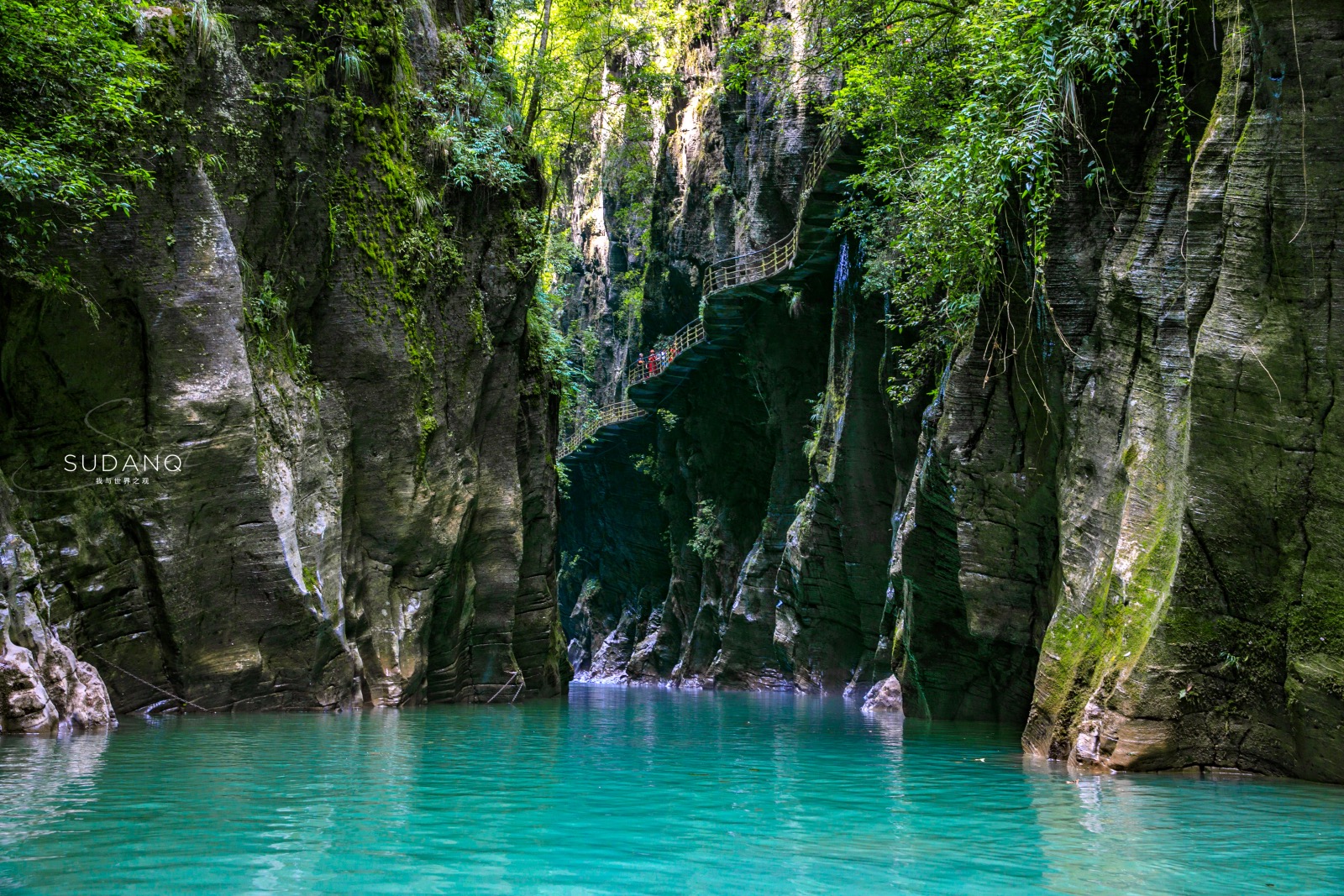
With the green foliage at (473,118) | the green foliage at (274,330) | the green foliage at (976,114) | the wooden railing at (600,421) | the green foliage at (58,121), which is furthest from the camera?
the wooden railing at (600,421)

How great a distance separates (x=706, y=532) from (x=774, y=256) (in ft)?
35.4

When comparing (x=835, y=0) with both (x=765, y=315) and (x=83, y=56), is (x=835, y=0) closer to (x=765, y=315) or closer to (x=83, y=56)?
(x=83, y=56)

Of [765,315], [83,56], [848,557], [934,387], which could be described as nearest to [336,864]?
[83,56]

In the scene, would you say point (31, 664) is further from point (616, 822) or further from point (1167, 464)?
point (1167, 464)

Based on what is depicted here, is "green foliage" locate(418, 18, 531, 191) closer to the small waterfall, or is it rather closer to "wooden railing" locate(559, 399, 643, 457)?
the small waterfall

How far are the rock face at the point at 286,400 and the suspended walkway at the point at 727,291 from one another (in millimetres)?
6398

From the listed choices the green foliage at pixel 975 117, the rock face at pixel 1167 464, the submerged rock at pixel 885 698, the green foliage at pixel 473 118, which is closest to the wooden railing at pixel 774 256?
the green foliage at pixel 975 117

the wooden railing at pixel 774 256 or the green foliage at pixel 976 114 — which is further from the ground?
the wooden railing at pixel 774 256

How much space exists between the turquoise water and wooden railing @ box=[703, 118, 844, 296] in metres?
15.2

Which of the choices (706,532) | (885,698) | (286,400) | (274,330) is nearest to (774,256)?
(706,532)

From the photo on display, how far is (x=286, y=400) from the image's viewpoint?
45.6 feet

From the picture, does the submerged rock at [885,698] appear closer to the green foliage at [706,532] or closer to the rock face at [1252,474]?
the rock face at [1252,474]

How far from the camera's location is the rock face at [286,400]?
11.5 metres

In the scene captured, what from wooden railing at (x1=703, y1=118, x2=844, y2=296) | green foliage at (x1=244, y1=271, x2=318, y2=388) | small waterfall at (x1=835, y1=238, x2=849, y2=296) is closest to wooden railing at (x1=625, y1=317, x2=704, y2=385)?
wooden railing at (x1=703, y1=118, x2=844, y2=296)
